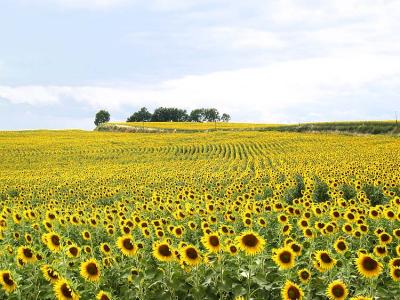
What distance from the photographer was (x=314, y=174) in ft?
76.2

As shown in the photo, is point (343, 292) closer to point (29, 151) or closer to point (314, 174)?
point (314, 174)

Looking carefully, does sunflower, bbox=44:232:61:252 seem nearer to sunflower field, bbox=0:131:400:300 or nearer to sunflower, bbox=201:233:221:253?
sunflower field, bbox=0:131:400:300

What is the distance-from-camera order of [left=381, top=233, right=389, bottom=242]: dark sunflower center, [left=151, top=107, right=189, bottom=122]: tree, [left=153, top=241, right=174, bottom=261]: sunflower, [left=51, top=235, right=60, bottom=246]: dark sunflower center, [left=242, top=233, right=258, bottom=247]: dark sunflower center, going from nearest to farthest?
1. [left=153, top=241, right=174, bottom=261]: sunflower
2. [left=242, top=233, right=258, bottom=247]: dark sunflower center
3. [left=51, top=235, right=60, bottom=246]: dark sunflower center
4. [left=381, top=233, right=389, bottom=242]: dark sunflower center
5. [left=151, top=107, right=189, bottom=122]: tree

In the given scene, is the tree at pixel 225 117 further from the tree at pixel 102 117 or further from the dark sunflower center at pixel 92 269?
the dark sunflower center at pixel 92 269

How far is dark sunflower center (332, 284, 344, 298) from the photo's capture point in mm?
4957

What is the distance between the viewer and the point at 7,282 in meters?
5.27

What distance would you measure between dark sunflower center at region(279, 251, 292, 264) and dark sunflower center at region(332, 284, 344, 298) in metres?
0.87

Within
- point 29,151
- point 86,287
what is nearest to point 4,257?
point 86,287

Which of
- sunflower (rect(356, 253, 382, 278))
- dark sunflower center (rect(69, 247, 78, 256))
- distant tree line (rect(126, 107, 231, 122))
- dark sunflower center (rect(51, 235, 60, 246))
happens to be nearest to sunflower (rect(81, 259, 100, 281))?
dark sunflower center (rect(69, 247, 78, 256))

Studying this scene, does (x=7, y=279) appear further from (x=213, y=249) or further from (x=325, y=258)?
(x=325, y=258)

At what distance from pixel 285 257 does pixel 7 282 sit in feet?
10.6

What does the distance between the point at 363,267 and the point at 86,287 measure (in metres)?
3.28

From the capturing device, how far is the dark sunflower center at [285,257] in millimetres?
5809

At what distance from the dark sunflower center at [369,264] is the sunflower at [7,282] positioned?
4.00m
